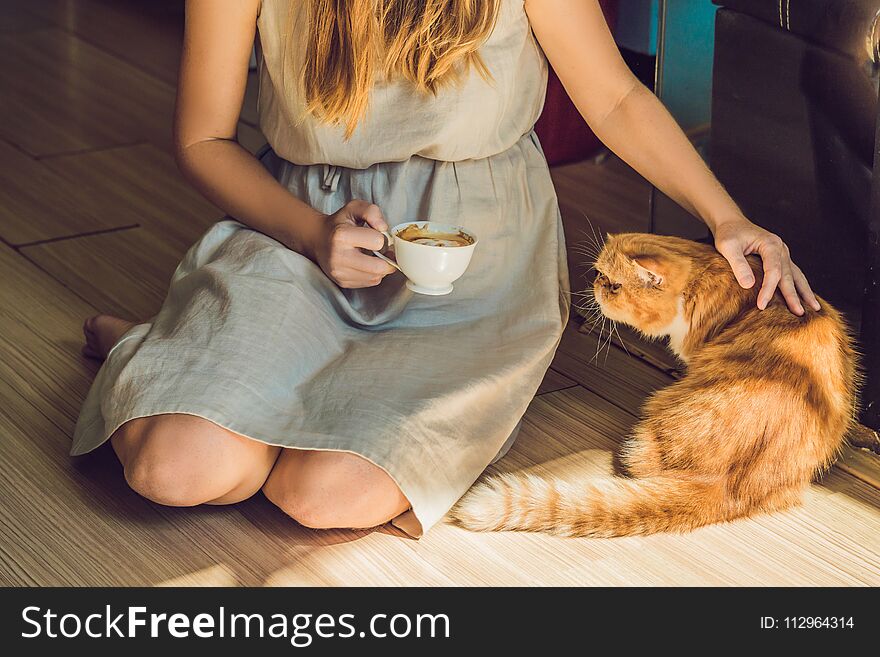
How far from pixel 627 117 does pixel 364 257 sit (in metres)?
0.47

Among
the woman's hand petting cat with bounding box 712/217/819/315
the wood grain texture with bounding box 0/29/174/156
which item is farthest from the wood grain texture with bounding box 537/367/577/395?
the wood grain texture with bounding box 0/29/174/156

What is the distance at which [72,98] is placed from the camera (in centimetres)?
331

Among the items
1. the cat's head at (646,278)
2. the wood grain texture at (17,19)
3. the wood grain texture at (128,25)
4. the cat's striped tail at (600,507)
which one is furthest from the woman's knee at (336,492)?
the wood grain texture at (17,19)

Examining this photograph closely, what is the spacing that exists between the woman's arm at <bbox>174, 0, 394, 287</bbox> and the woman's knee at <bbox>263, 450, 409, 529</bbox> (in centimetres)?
23

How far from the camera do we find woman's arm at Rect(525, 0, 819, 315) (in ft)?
5.15

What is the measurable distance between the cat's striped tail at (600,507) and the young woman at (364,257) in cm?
6

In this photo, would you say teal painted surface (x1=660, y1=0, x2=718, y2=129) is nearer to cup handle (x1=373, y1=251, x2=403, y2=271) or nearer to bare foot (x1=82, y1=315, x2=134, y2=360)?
cup handle (x1=373, y1=251, x2=403, y2=271)

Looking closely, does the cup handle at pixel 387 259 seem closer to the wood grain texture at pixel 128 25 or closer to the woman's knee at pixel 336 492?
the woman's knee at pixel 336 492

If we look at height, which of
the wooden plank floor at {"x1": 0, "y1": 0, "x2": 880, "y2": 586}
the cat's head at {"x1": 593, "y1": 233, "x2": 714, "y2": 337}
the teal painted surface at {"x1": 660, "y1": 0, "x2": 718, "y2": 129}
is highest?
the teal painted surface at {"x1": 660, "y1": 0, "x2": 718, "y2": 129}

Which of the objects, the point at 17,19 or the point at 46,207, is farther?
the point at 17,19

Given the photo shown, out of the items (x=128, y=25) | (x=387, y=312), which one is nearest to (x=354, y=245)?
(x=387, y=312)

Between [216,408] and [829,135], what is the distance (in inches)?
43.8

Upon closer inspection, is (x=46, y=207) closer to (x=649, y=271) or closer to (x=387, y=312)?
(x=387, y=312)

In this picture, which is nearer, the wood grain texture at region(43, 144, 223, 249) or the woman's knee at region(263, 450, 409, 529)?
the woman's knee at region(263, 450, 409, 529)
